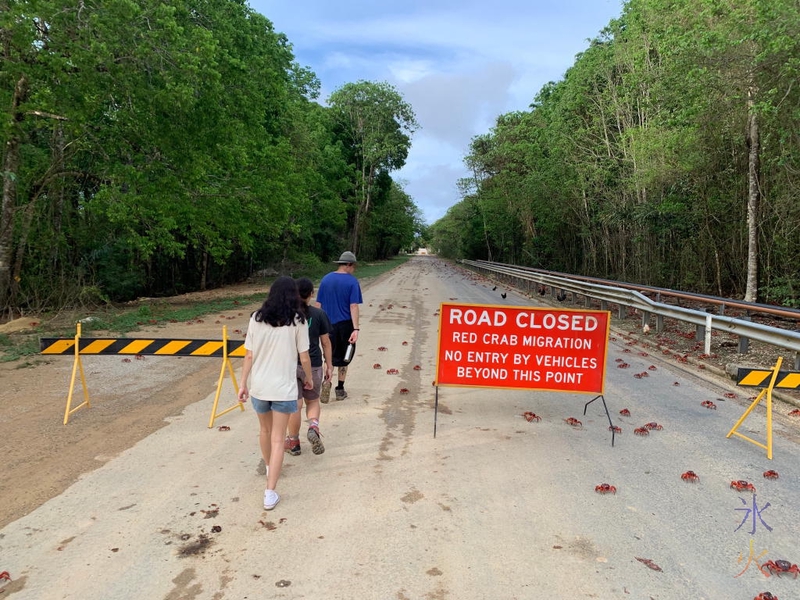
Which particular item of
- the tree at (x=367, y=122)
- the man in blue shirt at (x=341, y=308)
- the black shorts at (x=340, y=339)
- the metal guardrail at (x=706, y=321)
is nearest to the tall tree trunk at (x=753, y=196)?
the metal guardrail at (x=706, y=321)

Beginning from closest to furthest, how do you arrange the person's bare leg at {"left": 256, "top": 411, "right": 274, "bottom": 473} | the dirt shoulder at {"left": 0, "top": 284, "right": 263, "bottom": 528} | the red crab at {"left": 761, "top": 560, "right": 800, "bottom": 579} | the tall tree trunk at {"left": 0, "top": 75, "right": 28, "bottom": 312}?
1. the red crab at {"left": 761, "top": 560, "right": 800, "bottom": 579}
2. the person's bare leg at {"left": 256, "top": 411, "right": 274, "bottom": 473}
3. the dirt shoulder at {"left": 0, "top": 284, "right": 263, "bottom": 528}
4. the tall tree trunk at {"left": 0, "top": 75, "right": 28, "bottom": 312}

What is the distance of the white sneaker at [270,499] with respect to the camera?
3.83m

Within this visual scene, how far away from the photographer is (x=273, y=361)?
4.03 meters

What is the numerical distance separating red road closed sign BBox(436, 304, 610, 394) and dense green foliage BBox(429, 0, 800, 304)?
8.01 metres

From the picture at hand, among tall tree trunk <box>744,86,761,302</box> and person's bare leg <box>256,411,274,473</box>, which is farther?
tall tree trunk <box>744,86,761,302</box>

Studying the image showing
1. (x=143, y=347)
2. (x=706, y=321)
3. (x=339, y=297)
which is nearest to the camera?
(x=143, y=347)

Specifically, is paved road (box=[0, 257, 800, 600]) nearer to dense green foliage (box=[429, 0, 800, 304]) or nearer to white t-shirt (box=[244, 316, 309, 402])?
white t-shirt (box=[244, 316, 309, 402])

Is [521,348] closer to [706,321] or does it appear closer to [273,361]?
[273,361]

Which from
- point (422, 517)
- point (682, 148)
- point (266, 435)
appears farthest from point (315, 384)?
point (682, 148)

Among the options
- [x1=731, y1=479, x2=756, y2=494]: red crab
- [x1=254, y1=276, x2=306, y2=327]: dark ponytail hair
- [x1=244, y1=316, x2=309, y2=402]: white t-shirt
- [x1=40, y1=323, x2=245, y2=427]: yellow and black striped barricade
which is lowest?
[x1=731, y1=479, x2=756, y2=494]: red crab

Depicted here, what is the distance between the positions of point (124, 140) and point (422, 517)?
13345 millimetres

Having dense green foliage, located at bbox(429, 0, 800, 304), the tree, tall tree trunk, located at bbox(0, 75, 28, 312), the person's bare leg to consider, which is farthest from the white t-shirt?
the tree

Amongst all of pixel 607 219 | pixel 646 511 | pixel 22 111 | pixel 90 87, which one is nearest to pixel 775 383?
pixel 646 511

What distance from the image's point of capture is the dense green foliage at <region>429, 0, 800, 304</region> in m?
11.9
